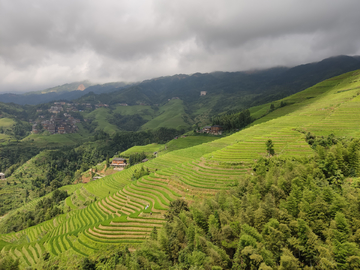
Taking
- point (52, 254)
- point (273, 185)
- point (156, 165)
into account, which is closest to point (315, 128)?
point (273, 185)

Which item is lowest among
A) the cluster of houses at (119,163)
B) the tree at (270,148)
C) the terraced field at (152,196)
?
the cluster of houses at (119,163)

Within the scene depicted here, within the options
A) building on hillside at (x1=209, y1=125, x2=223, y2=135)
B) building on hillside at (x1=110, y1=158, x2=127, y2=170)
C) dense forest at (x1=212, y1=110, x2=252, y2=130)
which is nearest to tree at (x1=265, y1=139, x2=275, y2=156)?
dense forest at (x1=212, y1=110, x2=252, y2=130)

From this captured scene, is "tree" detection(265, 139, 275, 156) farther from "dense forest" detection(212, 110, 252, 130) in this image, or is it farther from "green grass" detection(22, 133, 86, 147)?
"green grass" detection(22, 133, 86, 147)

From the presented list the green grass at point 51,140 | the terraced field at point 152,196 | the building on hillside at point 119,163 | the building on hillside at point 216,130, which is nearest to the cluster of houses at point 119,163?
the building on hillside at point 119,163

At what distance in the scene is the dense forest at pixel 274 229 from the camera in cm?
1560

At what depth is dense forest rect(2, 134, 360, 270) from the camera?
51.2ft

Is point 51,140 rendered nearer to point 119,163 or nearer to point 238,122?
point 119,163

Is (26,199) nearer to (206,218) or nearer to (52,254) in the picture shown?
(52,254)

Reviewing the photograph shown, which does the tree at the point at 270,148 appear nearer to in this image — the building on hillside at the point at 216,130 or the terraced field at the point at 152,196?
the terraced field at the point at 152,196

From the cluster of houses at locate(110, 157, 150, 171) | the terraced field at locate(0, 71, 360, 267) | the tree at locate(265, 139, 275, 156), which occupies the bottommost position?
the cluster of houses at locate(110, 157, 150, 171)

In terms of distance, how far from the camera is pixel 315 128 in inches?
1751

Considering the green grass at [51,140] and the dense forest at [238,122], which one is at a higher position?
the dense forest at [238,122]

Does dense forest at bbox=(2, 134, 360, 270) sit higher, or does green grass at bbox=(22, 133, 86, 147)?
dense forest at bbox=(2, 134, 360, 270)

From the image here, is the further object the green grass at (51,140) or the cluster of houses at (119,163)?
the green grass at (51,140)
